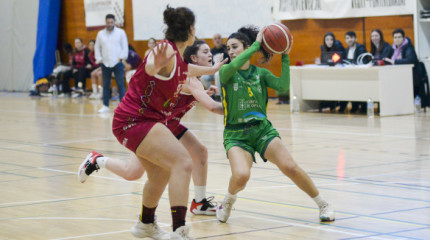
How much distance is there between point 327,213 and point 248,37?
1.49 m

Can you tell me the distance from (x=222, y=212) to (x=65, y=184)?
93.5 inches

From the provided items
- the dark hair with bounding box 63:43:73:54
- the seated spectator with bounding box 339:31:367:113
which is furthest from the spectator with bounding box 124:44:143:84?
the seated spectator with bounding box 339:31:367:113

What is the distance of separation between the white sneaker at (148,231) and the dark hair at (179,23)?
4.06 ft

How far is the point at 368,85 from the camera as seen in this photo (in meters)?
13.1

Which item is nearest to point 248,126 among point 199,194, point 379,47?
point 199,194

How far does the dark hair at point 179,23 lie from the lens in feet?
14.9

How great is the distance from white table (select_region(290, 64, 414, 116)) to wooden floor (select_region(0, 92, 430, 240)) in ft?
2.94

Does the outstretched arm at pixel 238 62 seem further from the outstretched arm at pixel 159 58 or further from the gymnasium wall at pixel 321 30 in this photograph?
the gymnasium wall at pixel 321 30

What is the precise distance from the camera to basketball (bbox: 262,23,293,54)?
535 cm

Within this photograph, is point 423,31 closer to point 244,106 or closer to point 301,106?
point 301,106

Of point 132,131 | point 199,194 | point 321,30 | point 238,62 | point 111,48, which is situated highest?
point 321,30

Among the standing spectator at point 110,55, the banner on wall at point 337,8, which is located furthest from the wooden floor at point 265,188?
the standing spectator at point 110,55

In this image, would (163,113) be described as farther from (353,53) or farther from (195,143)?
(353,53)

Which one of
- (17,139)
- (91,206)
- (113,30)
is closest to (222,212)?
(91,206)
